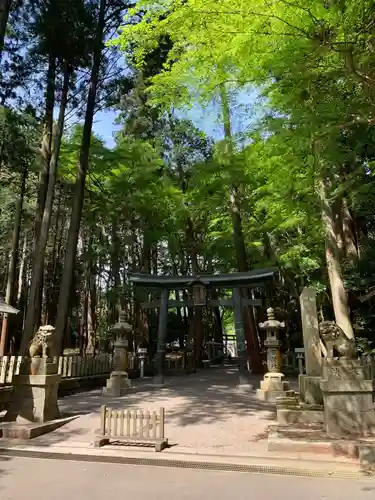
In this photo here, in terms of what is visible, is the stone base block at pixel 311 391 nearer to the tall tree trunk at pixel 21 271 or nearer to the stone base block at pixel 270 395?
the stone base block at pixel 270 395

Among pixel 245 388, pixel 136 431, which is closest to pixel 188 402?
pixel 245 388

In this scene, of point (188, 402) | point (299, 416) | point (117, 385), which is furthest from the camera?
point (117, 385)

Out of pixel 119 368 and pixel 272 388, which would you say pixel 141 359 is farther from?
pixel 272 388

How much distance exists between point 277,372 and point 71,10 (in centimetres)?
1279

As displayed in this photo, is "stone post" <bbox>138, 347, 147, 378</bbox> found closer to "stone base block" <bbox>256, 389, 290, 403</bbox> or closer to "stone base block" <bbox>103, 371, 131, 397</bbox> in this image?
"stone base block" <bbox>103, 371, 131, 397</bbox>

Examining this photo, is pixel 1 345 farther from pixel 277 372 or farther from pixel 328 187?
pixel 328 187

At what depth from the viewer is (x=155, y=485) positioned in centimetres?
495

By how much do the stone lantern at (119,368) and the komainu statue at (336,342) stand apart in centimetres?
674

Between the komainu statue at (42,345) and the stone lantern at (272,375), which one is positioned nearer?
the komainu statue at (42,345)

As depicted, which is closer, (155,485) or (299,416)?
(155,485)

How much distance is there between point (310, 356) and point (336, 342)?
1.66 m

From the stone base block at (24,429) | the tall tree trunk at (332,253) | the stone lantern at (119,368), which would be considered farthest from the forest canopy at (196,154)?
the stone base block at (24,429)

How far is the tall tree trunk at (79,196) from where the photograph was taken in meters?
12.1

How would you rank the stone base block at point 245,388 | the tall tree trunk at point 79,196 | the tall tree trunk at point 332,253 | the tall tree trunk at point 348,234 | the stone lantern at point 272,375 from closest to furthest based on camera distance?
the tall tree trunk at point 332,253 → the stone lantern at point 272,375 → the tall tree trunk at point 79,196 → the stone base block at point 245,388 → the tall tree trunk at point 348,234
